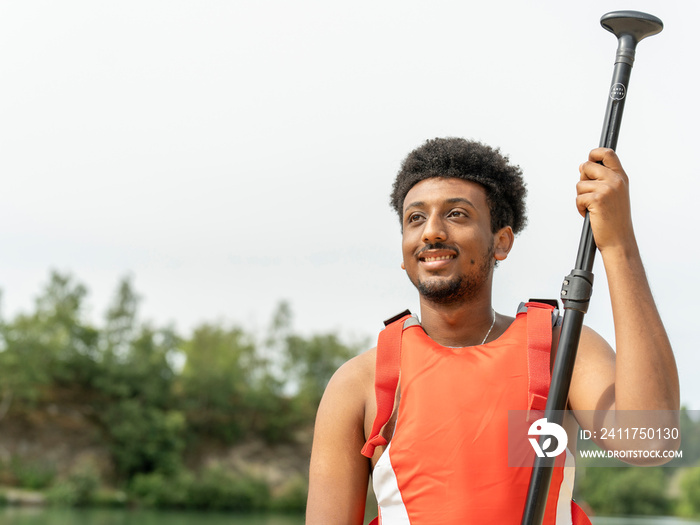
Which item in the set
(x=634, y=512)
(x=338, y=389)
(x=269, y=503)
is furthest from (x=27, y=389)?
(x=338, y=389)

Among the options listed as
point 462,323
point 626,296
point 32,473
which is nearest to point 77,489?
point 32,473

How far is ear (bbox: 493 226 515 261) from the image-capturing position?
8.72 ft

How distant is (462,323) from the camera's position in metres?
2.66

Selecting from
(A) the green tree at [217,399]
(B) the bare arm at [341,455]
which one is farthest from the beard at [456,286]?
(A) the green tree at [217,399]

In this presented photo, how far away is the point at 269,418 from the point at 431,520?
166 ft

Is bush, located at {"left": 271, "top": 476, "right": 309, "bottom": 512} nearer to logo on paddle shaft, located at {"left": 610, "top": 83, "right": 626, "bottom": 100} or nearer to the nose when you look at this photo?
the nose

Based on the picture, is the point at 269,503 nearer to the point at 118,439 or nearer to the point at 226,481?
the point at 226,481

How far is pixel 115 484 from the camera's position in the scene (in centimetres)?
4553

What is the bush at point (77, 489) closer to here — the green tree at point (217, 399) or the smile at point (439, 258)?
the green tree at point (217, 399)

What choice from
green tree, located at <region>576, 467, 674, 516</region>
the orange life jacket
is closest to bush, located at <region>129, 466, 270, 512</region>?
green tree, located at <region>576, 467, 674, 516</region>

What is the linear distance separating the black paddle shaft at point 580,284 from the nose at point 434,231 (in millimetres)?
545

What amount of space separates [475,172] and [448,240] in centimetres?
34

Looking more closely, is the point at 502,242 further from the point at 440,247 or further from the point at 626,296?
the point at 626,296

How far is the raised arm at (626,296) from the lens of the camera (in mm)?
1973
